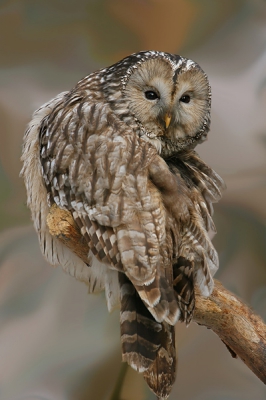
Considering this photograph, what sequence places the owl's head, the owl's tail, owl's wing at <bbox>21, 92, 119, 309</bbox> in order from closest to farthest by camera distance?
the owl's tail, the owl's head, owl's wing at <bbox>21, 92, 119, 309</bbox>

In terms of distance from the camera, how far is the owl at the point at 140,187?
144 centimetres

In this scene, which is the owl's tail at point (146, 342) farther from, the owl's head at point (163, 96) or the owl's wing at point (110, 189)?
the owl's head at point (163, 96)

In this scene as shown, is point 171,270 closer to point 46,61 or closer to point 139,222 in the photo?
point 139,222

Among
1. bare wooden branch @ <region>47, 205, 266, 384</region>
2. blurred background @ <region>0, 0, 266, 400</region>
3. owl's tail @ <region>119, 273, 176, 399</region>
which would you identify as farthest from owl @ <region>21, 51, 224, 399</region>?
blurred background @ <region>0, 0, 266, 400</region>

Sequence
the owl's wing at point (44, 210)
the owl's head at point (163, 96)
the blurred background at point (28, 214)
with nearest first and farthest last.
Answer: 1. the owl's head at point (163, 96)
2. the owl's wing at point (44, 210)
3. the blurred background at point (28, 214)

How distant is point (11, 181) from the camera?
288cm

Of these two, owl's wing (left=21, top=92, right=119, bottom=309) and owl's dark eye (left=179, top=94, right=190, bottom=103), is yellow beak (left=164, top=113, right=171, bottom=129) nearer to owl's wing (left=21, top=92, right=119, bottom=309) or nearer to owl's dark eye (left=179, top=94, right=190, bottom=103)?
owl's dark eye (left=179, top=94, right=190, bottom=103)

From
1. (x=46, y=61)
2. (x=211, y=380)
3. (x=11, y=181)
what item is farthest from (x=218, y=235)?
(x=46, y=61)

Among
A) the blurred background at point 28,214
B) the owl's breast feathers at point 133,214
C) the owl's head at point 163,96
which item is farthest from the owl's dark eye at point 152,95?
the blurred background at point 28,214

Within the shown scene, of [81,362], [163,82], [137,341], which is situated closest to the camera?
[137,341]

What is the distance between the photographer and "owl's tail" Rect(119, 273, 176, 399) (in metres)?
1.42

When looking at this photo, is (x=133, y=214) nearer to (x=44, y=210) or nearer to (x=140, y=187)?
(x=140, y=187)

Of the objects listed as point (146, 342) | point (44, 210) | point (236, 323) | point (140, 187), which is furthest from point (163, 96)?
point (236, 323)

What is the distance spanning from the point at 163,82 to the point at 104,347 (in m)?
1.71
